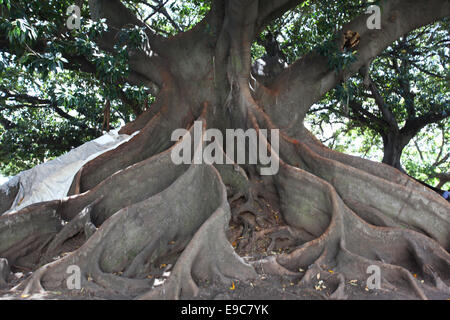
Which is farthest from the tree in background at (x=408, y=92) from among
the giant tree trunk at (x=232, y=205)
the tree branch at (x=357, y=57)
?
the giant tree trunk at (x=232, y=205)

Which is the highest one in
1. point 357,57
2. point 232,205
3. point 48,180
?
point 357,57

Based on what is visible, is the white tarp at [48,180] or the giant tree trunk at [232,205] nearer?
the giant tree trunk at [232,205]

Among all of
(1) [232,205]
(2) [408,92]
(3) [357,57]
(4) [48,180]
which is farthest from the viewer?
(2) [408,92]

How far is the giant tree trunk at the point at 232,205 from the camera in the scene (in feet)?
11.2

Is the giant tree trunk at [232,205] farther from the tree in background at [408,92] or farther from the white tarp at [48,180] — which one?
the tree in background at [408,92]

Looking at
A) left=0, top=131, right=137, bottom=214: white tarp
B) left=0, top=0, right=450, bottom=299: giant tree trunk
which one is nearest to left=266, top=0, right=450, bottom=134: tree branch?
left=0, top=0, right=450, bottom=299: giant tree trunk

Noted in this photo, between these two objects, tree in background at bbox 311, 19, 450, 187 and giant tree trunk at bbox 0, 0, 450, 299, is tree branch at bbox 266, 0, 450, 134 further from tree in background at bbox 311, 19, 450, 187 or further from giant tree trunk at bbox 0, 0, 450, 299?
tree in background at bbox 311, 19, 450, 187

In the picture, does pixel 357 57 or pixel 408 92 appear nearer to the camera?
pixel 357 57

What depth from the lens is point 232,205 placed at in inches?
185

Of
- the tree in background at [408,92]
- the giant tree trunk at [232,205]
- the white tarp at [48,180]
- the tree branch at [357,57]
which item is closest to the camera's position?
the giant tree trunk at [232,205]

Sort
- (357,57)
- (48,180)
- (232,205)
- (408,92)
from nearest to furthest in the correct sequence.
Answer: (232,205)
(48,180)
(357,57)
(408,92)

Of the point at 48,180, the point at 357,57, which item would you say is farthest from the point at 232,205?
the point at 357,57

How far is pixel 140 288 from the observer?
3.17 m

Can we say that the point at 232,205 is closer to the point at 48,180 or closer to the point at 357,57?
the point at 48,180
